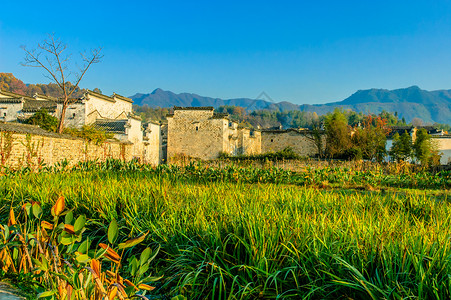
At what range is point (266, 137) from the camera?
32.3 meters

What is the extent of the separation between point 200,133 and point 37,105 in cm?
1485

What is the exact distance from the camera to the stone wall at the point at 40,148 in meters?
11.0

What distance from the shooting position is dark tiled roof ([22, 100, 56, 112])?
24766 mm

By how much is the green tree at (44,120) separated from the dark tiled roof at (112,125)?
308 centimetres

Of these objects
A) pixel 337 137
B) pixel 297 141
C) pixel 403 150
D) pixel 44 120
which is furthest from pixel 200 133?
pixel 403 150

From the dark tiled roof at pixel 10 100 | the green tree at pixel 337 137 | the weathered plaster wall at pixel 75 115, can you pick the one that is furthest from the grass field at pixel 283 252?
the dark tiled roof at pixel 10 100

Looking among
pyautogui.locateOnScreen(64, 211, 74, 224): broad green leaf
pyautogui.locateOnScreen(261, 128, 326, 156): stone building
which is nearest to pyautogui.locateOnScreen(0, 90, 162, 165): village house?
pyautogui.locateOnScreen(261, 128, 326, 156): stone building

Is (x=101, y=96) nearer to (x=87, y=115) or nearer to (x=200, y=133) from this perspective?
(x=87, y=115)

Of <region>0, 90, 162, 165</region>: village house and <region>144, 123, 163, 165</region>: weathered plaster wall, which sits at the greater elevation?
→ <region>0, 90, 162, 165</region>: village house

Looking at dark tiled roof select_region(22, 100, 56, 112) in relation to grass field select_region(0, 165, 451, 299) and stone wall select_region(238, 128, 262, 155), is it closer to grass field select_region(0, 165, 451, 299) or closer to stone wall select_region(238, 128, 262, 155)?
stone wall select_region(238, 128, 262, 155)

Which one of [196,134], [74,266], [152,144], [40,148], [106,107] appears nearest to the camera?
[74,266]

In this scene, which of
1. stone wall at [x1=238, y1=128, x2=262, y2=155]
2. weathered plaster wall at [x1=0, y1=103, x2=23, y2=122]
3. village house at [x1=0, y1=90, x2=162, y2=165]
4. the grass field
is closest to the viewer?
the grass field

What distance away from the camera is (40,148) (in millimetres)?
12414

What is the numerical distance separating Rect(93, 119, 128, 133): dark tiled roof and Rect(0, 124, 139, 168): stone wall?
785 cm
